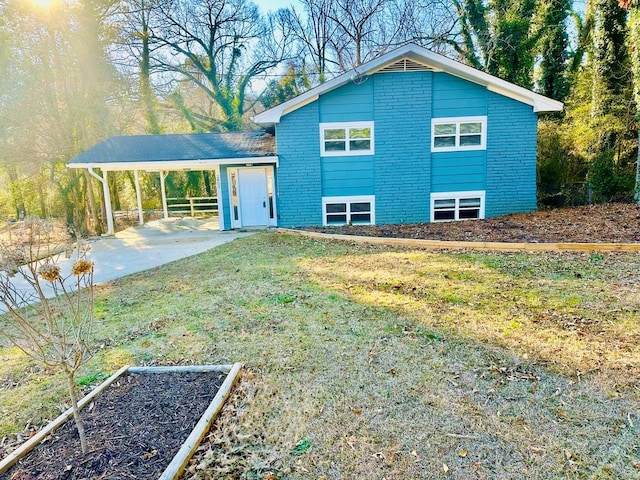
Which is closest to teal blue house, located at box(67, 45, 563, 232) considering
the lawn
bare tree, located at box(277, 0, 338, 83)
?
the lawn

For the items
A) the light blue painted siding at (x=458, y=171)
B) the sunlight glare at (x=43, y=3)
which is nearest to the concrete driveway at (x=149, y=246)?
the light blue painted siding at (x=458, y=171)

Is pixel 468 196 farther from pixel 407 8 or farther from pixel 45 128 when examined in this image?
pixel 45 128

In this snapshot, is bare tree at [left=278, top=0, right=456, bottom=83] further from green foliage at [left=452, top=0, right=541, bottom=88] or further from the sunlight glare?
the sunlight glare

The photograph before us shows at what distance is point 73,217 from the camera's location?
1548cm

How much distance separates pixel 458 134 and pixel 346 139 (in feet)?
11.6

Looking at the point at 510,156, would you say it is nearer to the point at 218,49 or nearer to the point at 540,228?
the point at 540,228

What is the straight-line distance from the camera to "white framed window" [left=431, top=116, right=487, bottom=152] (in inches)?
475

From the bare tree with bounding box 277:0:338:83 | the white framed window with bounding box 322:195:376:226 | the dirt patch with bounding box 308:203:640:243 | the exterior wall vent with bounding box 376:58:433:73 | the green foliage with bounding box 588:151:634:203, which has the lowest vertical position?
the dirt patch with bounding box 308:203:640:243

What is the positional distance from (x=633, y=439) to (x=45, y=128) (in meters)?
17.6

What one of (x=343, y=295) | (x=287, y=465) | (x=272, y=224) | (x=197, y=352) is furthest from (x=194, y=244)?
(x=287, y=465)

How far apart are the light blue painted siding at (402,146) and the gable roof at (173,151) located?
3.60m

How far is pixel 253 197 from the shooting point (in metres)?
A: 12.9

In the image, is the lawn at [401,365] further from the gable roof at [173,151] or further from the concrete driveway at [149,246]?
the gable roof at [173,151]

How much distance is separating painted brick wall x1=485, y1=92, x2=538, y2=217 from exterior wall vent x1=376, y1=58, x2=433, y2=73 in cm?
226
